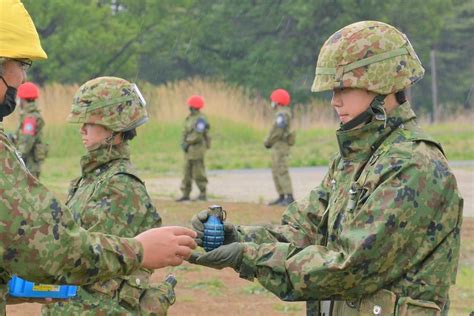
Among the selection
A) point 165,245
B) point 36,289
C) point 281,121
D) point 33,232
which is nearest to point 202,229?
point 165,245

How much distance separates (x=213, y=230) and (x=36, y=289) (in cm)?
84

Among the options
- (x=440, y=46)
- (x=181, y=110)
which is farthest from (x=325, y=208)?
(x=440, y=46)

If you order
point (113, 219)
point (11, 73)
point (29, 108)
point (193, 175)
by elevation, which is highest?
point (11, 73)

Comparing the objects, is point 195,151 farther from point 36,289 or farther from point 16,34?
point 16,34

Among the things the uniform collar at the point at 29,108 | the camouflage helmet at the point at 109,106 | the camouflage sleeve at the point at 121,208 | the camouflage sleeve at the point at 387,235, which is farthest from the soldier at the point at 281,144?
the camouflage sleeve at the point at 387,235

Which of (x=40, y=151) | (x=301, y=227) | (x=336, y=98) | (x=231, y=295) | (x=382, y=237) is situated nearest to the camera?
(x=382, y=237)

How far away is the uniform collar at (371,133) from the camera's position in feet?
16.3

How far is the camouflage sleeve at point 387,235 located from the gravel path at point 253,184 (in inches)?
524

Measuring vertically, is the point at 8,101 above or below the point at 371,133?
above

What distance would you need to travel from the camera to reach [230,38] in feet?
153

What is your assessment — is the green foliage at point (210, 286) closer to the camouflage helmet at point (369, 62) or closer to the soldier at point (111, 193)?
the soldier at point (111, 193)

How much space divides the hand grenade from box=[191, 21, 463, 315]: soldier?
11cm

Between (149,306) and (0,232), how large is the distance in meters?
2.44

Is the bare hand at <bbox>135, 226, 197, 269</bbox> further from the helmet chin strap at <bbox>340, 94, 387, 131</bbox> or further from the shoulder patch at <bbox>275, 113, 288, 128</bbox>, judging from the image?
the shoulder patch at <bbox>275, 113, 288, 128</bbox>
